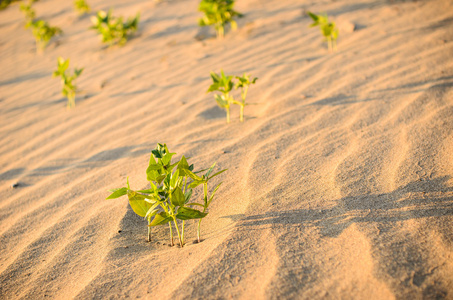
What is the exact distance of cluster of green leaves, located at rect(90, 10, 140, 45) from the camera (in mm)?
4562

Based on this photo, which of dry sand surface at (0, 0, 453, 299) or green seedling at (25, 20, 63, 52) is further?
green seedling at (25, 20, 63, 52)

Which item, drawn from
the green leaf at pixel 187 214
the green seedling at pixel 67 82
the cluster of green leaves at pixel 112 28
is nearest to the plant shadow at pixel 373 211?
the green leaf at pixel 187 214

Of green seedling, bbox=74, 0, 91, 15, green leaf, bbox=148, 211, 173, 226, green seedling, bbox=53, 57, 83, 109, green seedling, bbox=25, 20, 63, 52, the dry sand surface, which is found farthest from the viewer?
green seedling, bbox=74, 0, 91, 15

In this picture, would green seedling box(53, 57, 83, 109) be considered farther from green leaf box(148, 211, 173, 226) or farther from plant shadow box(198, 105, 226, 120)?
green leaf box(148, 211, 173, 226)

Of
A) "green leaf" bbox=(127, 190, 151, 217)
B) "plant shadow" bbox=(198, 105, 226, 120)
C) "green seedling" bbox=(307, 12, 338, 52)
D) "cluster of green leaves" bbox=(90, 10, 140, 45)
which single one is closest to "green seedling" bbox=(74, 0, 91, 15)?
"cluster of green leaves" bbox=(90, 10, 140, 45)

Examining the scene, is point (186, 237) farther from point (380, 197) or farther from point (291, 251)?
point (380, 197)

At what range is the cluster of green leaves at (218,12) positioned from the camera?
408 cm

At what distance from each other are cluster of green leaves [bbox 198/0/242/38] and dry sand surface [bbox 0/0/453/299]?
0.80ft

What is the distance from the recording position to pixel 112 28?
180 inches

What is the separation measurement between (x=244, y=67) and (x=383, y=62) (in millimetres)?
1303

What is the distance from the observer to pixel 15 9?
816 centimetres

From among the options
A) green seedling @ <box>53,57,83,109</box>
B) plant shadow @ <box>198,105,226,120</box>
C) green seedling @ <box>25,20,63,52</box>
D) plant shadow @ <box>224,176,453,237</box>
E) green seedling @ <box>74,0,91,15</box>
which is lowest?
plant shadow @ <box>224,176,453,237</box>

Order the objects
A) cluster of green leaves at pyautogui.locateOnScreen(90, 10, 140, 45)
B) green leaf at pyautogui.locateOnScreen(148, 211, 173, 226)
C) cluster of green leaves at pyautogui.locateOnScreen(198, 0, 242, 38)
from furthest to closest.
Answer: cluster of green leaves at pyautogui.locateOnScreen(90, 10, 140, 45) → cluster of green leaves at pyautogui.locateOnScreen(198, 0, 242, 38) → green leaf at pyautogui.locateOnScreen(148, 211, 173, 226)

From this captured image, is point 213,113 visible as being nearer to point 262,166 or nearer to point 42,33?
point 262,166
